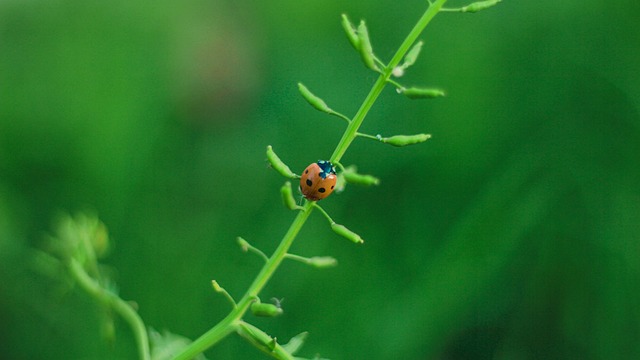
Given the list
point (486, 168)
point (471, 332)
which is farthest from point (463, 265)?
point (486, 168)

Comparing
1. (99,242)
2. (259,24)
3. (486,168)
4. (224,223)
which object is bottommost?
(99,242)

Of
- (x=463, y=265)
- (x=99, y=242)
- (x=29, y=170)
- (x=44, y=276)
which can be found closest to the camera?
(x=99, y=242)

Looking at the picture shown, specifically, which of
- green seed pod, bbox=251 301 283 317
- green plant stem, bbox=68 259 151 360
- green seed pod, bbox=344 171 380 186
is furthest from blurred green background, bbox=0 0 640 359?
green seed pod, bbox=344 171 380 186

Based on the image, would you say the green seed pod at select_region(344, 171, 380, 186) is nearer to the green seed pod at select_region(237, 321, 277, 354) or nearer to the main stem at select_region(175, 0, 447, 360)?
the main stem at select_region(175, 0, 447, 360)

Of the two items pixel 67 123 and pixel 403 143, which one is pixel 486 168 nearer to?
pixel 67 123

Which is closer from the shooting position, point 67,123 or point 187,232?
point 187,232

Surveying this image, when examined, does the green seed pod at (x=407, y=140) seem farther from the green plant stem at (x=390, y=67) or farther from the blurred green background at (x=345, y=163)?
the blurred green background at (x=345, y=163)
